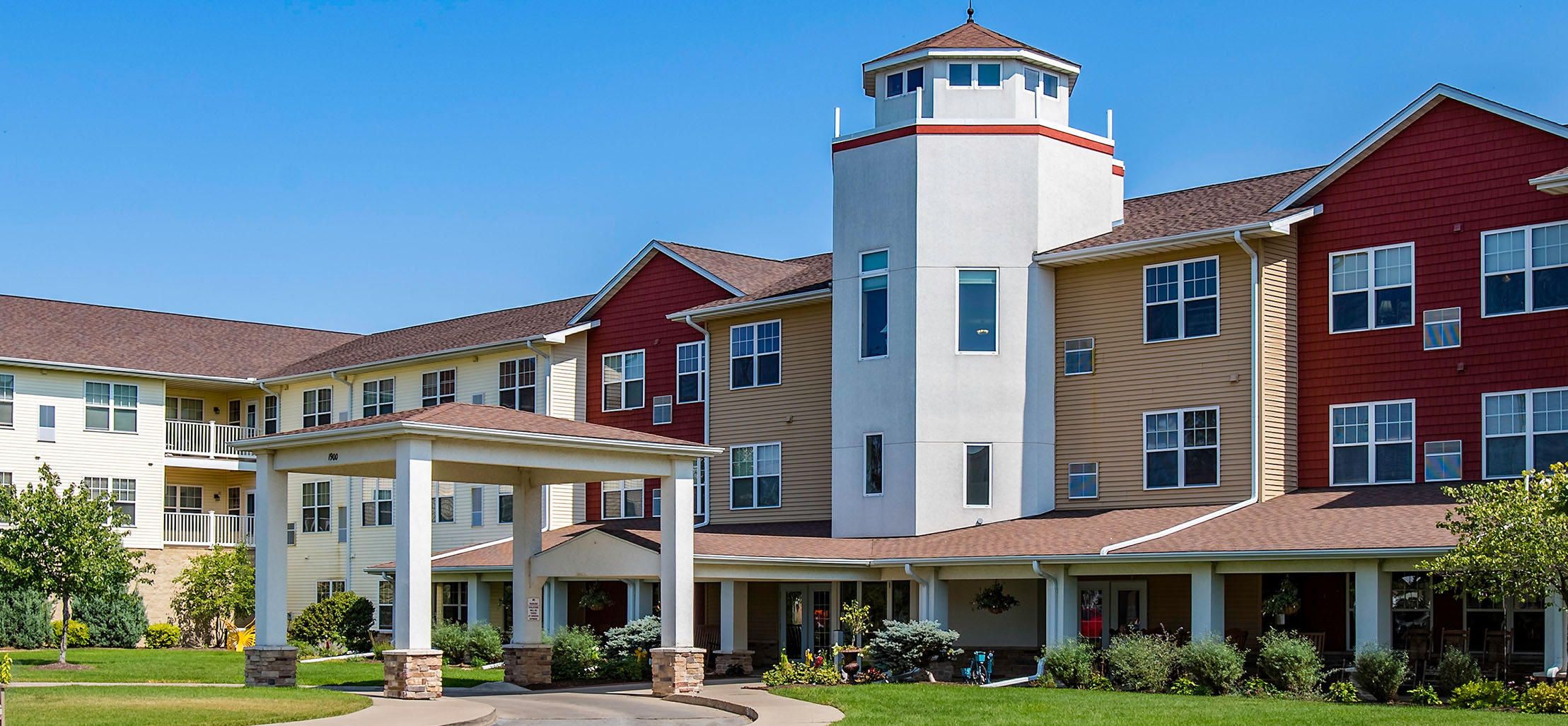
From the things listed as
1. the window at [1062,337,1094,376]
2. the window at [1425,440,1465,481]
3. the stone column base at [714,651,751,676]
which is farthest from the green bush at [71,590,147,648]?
the window at [1425,440,1465,481]

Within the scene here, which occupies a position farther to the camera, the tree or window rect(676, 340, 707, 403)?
window rect(676, 340, 707, 403)

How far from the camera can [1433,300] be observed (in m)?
29.3

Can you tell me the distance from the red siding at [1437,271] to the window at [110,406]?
33.6 meters

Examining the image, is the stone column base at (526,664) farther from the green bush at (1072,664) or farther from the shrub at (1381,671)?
the shrub at (1381,671)

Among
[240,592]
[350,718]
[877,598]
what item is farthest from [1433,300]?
[240,592]

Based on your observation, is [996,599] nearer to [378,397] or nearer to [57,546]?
[57,546]

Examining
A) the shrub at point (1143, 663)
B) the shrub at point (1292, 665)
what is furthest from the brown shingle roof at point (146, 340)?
the shrub at point (1292, 665)

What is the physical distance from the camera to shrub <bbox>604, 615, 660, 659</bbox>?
35500 mm

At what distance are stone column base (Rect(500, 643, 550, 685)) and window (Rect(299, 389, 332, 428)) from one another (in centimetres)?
2008

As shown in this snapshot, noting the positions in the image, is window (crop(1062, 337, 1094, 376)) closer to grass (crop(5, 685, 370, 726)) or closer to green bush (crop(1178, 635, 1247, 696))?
green bush (crop(1178, 635, 1247, 696))

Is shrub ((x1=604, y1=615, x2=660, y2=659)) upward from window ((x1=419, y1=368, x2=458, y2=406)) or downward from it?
downward

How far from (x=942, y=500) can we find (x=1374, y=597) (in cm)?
990

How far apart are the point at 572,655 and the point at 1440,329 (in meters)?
17.8

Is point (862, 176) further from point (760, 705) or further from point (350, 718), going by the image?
point (350, 718)
